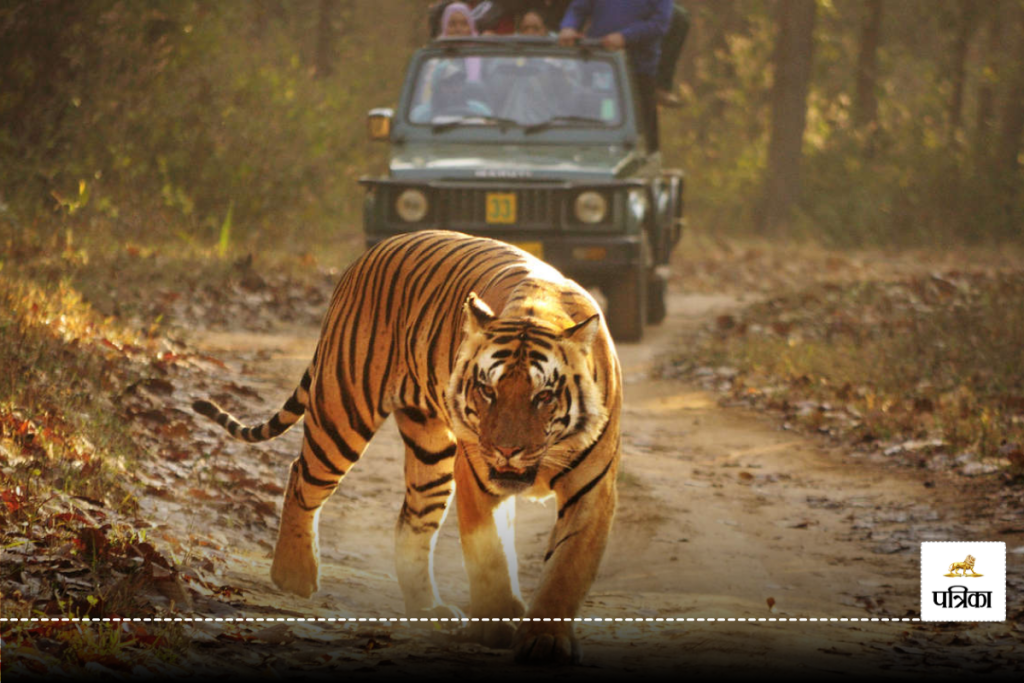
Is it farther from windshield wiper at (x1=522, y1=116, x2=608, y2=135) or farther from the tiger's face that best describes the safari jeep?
the tiger's face

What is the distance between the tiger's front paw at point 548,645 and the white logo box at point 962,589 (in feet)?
4.99

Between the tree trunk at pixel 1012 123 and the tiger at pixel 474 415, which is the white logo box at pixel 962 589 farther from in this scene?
the tree trunk at pixel 1012 123

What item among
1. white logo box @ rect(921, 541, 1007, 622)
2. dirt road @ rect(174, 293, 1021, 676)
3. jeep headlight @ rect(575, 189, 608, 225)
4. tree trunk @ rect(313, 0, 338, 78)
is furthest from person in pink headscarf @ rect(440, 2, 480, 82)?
tree trunk @ rect(313, 0, 338, 78)

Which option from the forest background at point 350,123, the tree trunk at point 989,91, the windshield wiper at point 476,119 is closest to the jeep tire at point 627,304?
the windshield wiper at point 476,119

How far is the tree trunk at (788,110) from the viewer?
2159 cm

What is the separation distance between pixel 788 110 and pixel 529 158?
1224cm

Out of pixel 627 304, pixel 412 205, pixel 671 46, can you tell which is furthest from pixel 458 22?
pixel 627 304

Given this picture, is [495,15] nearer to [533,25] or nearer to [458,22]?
[533,25]

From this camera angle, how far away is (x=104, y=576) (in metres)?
4.35

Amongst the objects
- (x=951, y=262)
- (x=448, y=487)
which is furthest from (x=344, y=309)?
(x=951, y=262)

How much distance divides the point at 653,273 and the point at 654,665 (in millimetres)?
8567

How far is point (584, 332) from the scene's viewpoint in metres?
3.85

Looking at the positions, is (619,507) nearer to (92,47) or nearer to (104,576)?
(104,576)

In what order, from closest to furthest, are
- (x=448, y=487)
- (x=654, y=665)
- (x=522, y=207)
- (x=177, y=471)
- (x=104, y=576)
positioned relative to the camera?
(x=654, y=665)
(x=104, y=576)
(x=448, y=487)
(x=177, y=471)
(x=522, y=207)
